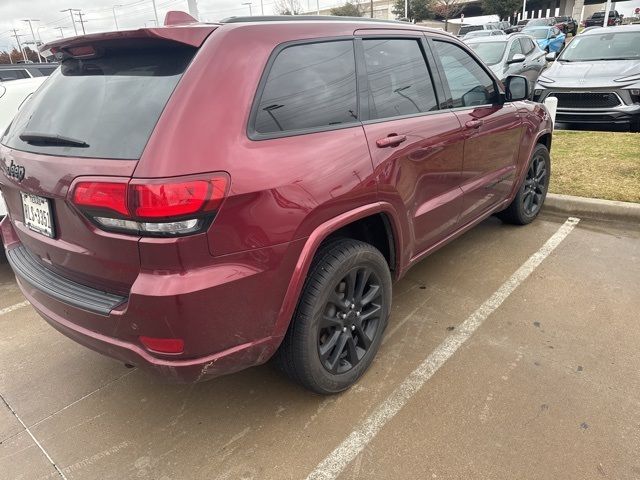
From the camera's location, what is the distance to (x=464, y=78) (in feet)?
11.4

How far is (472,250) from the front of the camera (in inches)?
168

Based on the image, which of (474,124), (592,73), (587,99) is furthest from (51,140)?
(592,73)

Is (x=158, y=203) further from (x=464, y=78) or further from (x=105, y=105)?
(x=464, y=78)

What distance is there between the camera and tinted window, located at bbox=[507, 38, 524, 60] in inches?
413

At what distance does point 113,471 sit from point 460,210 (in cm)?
260

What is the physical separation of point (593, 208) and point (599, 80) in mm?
4087

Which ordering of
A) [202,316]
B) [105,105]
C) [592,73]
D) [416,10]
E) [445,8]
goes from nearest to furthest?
[202,316] < [105,105] < [592,73] < [416,10] < [445,8]

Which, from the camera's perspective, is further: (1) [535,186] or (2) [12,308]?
(1) [535,186]

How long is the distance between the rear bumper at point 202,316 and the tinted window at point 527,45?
37.1ft

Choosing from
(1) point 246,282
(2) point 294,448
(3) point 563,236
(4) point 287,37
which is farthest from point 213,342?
(3) point 563,236

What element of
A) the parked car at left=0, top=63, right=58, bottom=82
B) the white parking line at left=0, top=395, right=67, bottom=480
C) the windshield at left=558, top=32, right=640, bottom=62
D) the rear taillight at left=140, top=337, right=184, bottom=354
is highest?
the parked car at left=0, top=63, right=58, bottom=82

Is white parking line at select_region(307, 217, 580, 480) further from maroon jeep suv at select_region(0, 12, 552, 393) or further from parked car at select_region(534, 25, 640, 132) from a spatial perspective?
parked car at select_region(534, 25, 640, 132)

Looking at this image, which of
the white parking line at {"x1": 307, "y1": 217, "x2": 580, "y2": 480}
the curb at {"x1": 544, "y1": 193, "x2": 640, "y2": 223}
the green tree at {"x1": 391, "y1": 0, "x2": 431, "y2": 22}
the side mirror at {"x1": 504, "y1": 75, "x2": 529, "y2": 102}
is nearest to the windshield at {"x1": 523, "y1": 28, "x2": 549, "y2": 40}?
the curb at {"x1": 544, "y1": 193, "x2": 640, "y2": 223}

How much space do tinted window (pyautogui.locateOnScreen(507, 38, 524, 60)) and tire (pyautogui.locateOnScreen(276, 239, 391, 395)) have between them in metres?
9.48
